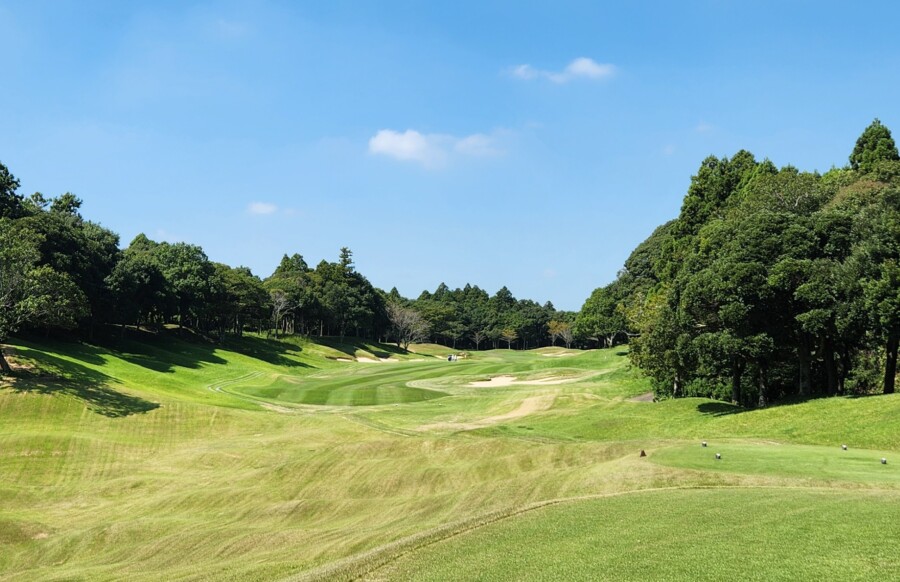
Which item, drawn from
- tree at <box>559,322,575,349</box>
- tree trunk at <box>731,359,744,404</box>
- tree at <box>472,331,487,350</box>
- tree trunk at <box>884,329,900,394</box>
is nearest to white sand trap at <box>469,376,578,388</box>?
tree trunk at <box>731,359,744,404</box>

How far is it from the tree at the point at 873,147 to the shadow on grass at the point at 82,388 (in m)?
72.7

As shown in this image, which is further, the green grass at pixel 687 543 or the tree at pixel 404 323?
the tree at pixel 404 323

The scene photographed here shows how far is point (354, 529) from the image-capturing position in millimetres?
18797

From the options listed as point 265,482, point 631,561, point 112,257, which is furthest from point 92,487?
point 112,257

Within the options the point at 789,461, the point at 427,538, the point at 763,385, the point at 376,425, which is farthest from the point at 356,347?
the point at 427,538

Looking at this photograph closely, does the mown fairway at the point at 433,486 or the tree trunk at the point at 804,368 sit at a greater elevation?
the tree trunk at the point at 804,368

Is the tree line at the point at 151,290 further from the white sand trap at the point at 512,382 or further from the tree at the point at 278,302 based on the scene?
the white sand trap at the point at 512,382

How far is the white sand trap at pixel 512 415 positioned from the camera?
4369 cm

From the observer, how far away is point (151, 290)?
270 ft

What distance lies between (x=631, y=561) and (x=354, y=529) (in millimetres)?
9763

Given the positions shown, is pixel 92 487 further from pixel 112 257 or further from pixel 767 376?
pixel 112 257

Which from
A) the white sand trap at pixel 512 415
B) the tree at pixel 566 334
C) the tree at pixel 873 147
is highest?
the tree at pixel 873 147

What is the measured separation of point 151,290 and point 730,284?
70872 mm

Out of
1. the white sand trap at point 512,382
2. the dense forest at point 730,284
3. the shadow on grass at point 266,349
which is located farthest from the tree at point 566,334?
the white sand trap at point 512,382
